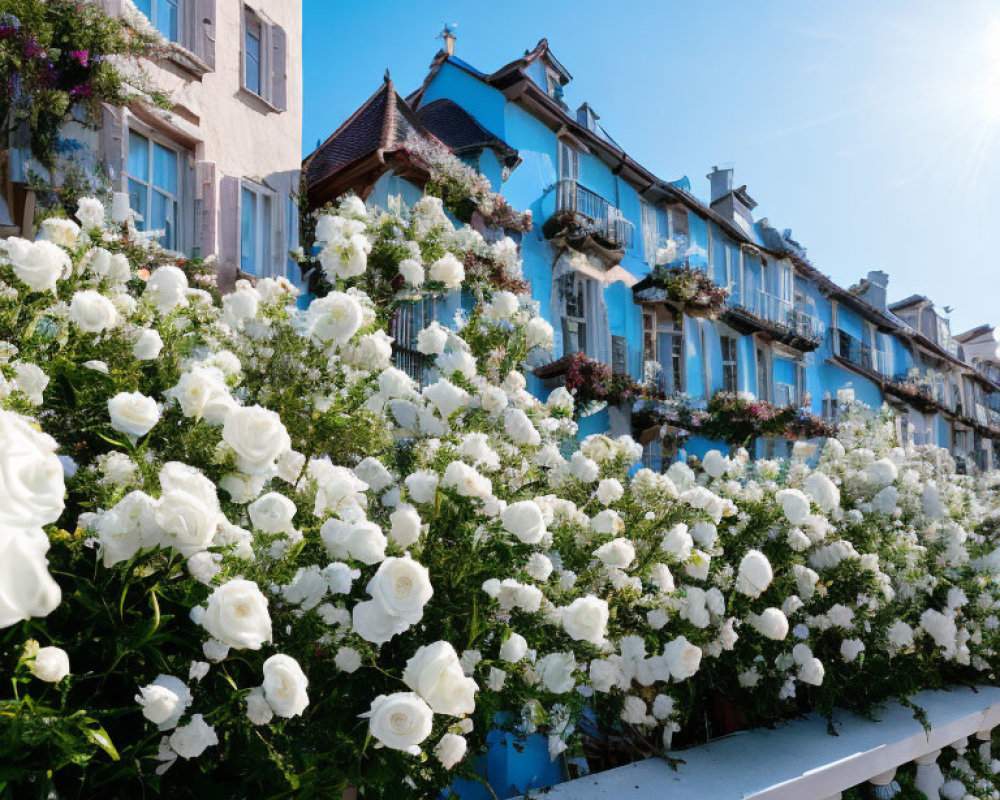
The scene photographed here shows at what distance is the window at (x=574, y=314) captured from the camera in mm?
13750

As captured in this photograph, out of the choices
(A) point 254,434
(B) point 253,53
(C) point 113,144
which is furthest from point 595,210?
(A) point 254,434

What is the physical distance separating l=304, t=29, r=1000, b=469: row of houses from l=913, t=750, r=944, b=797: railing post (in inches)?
Result: 244

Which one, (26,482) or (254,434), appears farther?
(254,434)

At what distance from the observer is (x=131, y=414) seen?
6.43ft

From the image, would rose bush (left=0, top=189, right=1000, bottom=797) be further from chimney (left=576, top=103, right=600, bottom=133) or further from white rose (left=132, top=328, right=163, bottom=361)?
chimney (left=576, top=103, right=600, bottom=133)

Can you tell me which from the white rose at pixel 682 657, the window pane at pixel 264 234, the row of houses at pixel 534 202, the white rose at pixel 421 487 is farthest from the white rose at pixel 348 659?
the window pane at pixel 264 234

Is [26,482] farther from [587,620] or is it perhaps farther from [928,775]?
[928,775]

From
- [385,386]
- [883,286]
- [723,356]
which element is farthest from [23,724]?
[883,286]

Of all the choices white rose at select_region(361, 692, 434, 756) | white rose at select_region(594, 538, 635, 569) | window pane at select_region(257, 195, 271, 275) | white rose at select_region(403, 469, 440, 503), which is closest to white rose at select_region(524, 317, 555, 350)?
white rose at select_region(594, 538, 635, 569)

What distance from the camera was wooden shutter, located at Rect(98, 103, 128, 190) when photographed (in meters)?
6.60

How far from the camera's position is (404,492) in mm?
2707

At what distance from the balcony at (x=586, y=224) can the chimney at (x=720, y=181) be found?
8118mm

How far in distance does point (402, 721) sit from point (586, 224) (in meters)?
12.3

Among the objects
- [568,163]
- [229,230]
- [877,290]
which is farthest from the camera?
[877,290]
